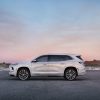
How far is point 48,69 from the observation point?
85.4 feet

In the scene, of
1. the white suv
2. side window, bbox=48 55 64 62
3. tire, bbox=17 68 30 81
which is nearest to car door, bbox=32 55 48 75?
the white suv

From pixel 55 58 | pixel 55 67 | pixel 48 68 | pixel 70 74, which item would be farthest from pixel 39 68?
pixel 70 74

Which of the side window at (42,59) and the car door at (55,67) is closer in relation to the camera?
the car door at (55,67)

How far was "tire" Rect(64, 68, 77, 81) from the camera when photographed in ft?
84.6

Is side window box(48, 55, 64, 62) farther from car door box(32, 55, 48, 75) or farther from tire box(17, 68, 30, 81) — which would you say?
tire box(17, 68, 30, 81)

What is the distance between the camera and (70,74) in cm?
2591

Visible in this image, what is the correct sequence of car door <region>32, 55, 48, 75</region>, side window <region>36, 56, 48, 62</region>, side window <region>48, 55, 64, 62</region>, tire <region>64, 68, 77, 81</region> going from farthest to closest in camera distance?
side window <region>48, 55, 64, 62</region> → side window <region>36, 56, 48, 62</region> → car door <region>32, 55, 48, 75</region> → tire <region>64, 68, 77, 81</region>

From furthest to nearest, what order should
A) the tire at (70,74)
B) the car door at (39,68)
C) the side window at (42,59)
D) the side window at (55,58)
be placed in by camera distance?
1. the side window at (55,58)
2. the side window at (42,59)
3. the car door at (39,68)
4. the tire at (70,74)

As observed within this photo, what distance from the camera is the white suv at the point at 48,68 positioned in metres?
25.9

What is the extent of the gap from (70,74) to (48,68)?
1.49 metres

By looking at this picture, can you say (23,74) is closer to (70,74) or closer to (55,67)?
(55,67)

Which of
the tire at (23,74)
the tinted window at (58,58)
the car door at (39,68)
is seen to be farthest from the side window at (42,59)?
the tire at (23,74)

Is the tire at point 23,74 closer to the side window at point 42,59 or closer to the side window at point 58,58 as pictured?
the side window at point 42,59

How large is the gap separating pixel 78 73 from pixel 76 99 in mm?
12085
